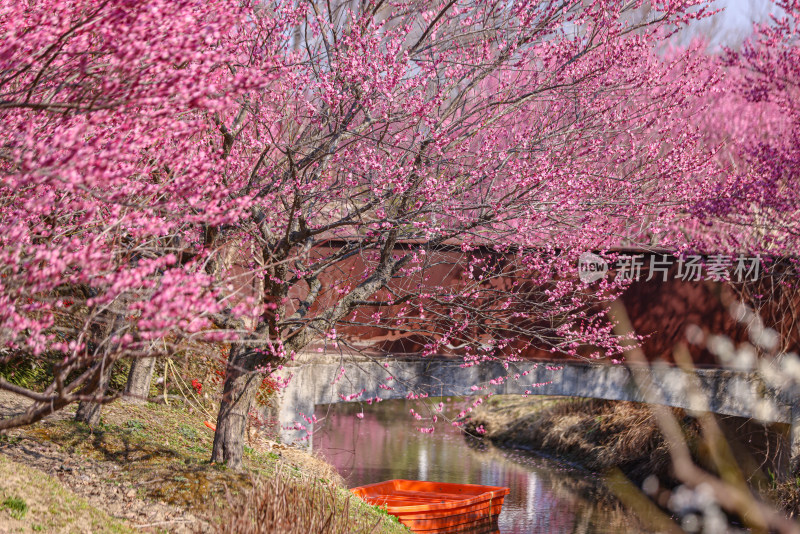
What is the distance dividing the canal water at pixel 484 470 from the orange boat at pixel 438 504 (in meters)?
0.85

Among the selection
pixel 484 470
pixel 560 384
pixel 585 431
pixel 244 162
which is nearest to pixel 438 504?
pixel 560 384

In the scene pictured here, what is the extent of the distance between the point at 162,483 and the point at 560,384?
351 inches

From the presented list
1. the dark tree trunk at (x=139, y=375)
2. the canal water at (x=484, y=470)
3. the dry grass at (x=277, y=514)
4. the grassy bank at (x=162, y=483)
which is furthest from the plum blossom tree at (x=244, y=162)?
the canal water at (x=484, y=470)

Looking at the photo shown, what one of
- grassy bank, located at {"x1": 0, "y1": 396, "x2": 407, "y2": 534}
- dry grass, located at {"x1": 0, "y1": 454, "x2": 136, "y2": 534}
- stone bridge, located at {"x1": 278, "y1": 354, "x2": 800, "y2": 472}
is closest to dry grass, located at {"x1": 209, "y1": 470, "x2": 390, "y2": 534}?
grassy bank, located at {"x1": 0, "y1": 396, "x2": 407, "y2": 534}

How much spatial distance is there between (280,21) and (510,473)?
15080mm

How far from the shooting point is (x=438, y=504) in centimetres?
1336

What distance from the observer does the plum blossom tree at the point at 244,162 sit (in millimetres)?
4531

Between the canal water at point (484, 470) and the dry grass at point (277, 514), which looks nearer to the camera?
the dry grass at point (277, 514)

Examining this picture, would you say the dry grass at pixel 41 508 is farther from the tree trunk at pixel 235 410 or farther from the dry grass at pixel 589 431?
the dry grass at pixel 589 431

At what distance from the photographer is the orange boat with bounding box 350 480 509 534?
13094 millimetres

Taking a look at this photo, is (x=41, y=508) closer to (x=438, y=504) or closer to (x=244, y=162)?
(x=244, y=162)

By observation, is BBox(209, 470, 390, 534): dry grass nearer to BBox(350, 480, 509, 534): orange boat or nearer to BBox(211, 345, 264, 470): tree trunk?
BBox(211, 345, 264, 470): tree trunk

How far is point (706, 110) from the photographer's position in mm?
20828

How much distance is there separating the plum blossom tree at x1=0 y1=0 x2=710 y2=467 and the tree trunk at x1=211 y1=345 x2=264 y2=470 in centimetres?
3
